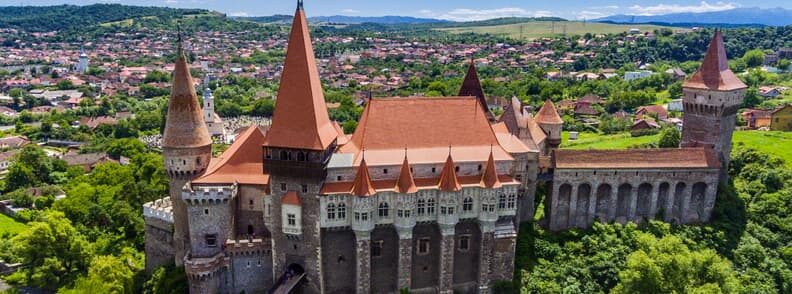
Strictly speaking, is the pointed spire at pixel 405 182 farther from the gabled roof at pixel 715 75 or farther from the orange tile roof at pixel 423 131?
the gabled roof at pixel 715 75

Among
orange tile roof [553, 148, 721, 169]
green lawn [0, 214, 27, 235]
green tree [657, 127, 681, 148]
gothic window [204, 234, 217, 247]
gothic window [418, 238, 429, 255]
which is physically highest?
orange tile roof [553, 148, 721, 169]

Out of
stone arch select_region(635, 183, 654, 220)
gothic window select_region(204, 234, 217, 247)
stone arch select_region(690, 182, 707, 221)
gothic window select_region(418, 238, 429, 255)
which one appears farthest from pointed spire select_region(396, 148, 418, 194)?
stone arch select_region(690, 182, 707, 221)

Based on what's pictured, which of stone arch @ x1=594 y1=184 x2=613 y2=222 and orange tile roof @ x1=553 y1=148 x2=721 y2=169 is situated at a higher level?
orange tile roof @ x1=553 y1=148 x2=721 y2=169

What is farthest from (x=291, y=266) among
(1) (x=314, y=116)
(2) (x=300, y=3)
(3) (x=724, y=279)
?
(3) (x=724, y=279)

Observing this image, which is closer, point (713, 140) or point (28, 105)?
point (713, 140)

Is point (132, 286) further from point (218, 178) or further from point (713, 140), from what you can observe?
point (713, 140)

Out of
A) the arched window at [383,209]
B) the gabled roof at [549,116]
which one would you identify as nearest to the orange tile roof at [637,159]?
the gabled roof at [549,116]

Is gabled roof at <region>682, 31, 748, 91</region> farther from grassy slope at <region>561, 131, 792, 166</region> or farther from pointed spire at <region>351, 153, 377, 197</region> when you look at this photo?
pointed spire at <region>351, 153, 377, 197</region>
